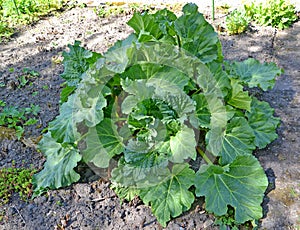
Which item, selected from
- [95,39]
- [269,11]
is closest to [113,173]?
[95,39]

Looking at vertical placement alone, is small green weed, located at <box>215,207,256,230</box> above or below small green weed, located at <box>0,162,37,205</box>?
below

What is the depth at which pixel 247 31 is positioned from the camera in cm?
450

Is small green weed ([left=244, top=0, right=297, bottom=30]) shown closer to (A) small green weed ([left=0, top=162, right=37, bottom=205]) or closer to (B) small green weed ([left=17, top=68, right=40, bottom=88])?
(B) small green weed ([left=17, top=68, right=40, bottom=88])

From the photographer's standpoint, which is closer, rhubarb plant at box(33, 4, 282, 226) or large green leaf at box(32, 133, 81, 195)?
rhubarb plant at box(33, 4, 282, 226)

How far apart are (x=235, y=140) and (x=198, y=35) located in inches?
33.7

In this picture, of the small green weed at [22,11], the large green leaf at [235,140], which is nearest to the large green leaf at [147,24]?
the large green leaf at [235,140]

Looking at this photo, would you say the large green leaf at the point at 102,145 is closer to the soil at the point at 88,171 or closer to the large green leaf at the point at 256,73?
the soil at the point at 88,171

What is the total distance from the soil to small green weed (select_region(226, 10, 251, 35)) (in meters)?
0.09

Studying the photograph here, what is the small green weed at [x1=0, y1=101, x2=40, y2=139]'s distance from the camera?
11.0ft

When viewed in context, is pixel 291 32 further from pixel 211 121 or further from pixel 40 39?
pixel 40 39

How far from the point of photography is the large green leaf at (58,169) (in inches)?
106

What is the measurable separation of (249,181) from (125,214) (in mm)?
877

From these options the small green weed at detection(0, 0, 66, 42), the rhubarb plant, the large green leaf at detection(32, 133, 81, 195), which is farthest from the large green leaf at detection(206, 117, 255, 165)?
the small green weed at detection(0, 0, 66, 42)

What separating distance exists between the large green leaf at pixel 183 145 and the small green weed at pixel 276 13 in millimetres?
2685
